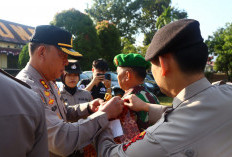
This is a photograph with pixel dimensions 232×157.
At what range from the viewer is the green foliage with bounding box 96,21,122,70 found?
21.1 metres

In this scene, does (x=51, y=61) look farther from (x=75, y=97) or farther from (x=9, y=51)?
(x=9, y=51)

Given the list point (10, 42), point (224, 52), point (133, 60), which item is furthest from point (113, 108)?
point (10, 42)

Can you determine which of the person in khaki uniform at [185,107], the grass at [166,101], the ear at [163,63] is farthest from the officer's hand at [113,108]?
the grass at [166,101]

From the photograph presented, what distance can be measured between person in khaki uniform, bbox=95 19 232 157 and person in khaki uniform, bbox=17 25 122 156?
12.6 inches

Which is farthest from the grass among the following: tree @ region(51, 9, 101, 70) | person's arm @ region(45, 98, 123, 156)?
person's arm @ region(45, 98, 123, 156)

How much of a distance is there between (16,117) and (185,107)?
897 millimetres

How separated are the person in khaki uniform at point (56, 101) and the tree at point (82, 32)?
16.4m

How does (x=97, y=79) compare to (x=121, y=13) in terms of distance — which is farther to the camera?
(x=121, y=13)

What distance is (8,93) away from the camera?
85cm

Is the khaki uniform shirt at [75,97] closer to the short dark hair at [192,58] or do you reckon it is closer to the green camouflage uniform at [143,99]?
the green camouflage uniform at [143,99]

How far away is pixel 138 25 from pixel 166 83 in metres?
33.3

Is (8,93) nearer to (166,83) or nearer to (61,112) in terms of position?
(166,83)

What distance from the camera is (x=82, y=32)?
64.7ft

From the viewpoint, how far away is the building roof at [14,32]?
95.9 ft
